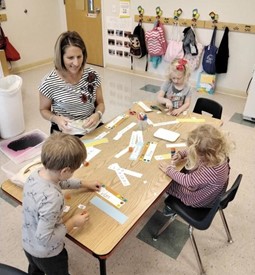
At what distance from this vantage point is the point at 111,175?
1.40 metres

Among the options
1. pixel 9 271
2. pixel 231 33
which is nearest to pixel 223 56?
pixel 231 33

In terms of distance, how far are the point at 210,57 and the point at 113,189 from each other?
3.20 m

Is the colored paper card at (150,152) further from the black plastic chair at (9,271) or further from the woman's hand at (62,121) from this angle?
the black plastic chair at (9,271)

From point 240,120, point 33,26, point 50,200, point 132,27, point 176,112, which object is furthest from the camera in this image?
point 33,26

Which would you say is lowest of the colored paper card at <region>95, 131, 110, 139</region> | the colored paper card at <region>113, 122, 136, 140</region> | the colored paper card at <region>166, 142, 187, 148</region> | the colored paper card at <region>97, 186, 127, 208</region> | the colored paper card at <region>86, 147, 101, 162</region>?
the colored paper card at <region>97, 186, 127, 208</region>

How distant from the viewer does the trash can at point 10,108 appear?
2.81 meters

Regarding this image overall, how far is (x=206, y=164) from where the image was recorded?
4.56 ft

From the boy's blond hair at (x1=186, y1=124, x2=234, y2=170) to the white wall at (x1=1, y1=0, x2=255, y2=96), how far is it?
2.88 m

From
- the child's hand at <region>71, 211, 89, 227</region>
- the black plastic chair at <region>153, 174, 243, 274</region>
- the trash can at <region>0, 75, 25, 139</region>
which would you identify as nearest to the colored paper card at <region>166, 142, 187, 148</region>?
the black plastic chair at <region>153, 174, 243, 274</region>

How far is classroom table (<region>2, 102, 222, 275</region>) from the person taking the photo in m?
1.06

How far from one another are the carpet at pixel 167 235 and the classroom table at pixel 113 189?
634 mm

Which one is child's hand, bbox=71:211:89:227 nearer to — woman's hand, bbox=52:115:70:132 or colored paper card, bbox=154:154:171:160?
colored paper card, bbox=154:154:171:160

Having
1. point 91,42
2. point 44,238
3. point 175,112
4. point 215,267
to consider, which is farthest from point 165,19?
point 44,238

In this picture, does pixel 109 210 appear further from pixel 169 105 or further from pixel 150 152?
pixel 169 105
